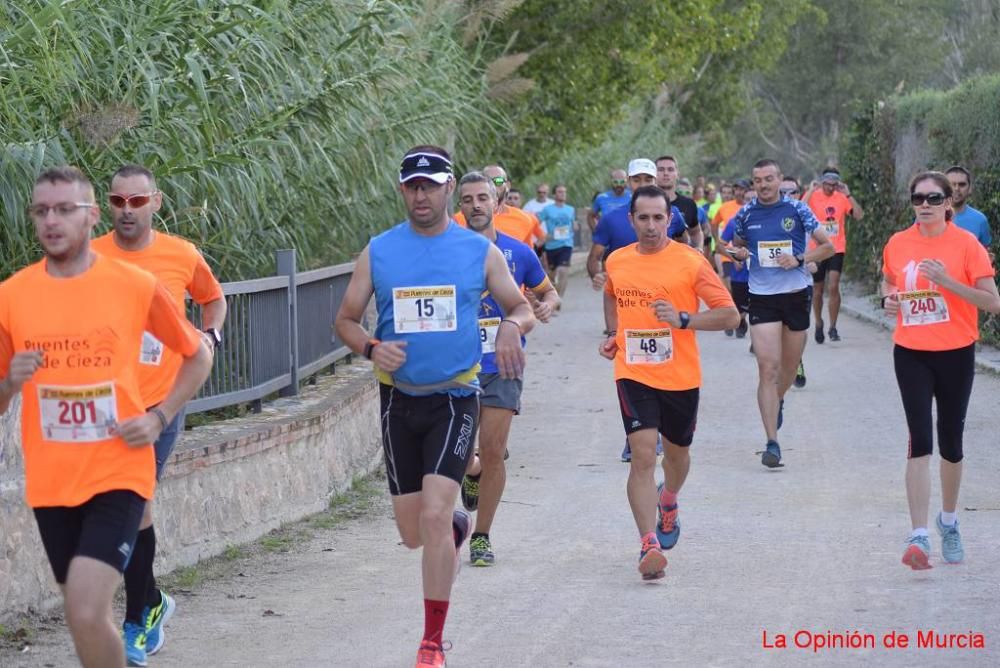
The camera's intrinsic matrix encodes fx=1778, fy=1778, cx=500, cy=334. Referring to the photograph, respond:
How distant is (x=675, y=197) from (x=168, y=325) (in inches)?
346

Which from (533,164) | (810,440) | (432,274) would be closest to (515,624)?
(432,274)

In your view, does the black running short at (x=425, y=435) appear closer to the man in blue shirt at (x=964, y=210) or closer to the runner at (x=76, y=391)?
the runner at (x=76, y=391)

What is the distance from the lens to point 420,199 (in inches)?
269

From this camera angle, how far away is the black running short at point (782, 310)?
42.6 ft

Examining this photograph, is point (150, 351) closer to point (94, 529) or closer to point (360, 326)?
point (360, 326)

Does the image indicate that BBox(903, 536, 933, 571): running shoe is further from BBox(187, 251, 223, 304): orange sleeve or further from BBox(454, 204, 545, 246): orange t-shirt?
BBox(454, 204, 545, 246): orange t-shirt

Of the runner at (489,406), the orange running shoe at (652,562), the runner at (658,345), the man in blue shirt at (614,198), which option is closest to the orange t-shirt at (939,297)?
the runner at (658,345)

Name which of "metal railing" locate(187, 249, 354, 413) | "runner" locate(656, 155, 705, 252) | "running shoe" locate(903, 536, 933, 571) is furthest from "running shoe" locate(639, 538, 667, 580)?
"runner" locate(656, 155, 705, 252)

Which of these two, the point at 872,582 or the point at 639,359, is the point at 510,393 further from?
the point at 872,582

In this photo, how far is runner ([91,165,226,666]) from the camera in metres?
6.87

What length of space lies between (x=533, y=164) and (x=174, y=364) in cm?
2519

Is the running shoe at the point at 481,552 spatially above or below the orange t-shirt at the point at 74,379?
below

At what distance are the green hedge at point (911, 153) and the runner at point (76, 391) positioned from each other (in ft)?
46.3

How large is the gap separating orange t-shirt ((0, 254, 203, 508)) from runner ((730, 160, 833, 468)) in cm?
786
